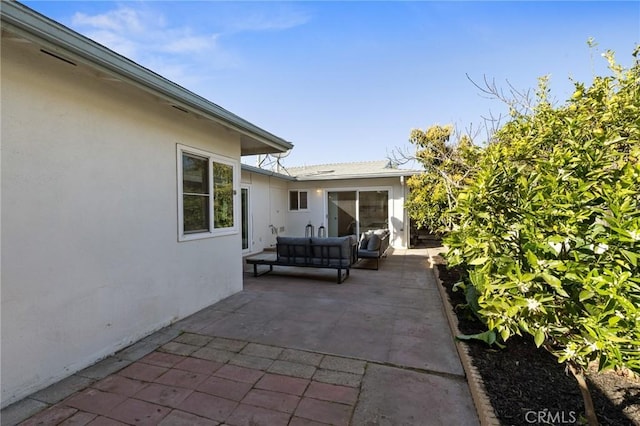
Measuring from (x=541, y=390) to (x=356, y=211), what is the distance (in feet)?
31.1

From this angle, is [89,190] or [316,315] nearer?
[89,190]

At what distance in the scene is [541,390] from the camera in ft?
7.73

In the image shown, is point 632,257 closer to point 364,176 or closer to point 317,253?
point 317,253

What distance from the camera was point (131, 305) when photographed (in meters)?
3.42

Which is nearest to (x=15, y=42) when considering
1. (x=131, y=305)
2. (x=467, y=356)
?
(x=131, y=305)

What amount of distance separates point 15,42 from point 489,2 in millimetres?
6517

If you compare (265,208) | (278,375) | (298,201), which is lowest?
(278,375)

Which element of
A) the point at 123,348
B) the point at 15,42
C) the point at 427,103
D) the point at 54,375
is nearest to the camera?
the point at 15,42

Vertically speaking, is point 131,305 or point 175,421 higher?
point 131,305

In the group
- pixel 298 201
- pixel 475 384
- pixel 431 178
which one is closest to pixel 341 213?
pixel 298 201

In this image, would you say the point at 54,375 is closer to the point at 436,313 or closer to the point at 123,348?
the point at 123,348

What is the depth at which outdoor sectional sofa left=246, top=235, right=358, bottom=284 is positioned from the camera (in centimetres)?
624

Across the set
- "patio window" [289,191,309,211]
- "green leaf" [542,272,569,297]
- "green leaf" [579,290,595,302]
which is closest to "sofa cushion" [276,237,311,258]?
"green leaf" [542,272,569,297]

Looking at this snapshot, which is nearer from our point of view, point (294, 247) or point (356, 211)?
point (294, 247)
